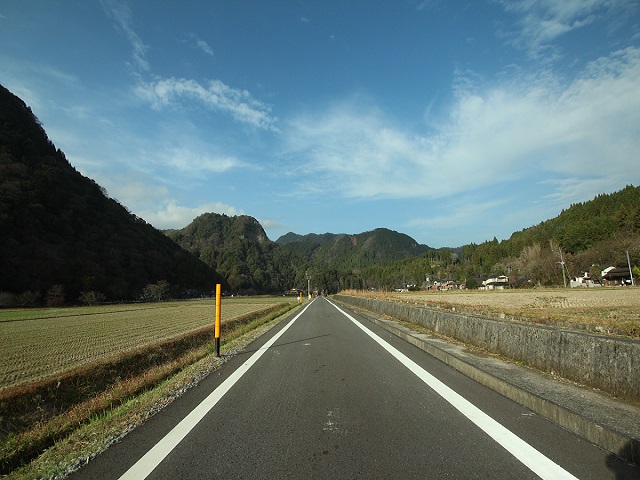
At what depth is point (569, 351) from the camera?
16.8ft

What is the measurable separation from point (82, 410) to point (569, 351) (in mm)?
6461

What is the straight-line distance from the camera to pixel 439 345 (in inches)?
337

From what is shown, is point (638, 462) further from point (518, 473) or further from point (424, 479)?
point (424, 479)

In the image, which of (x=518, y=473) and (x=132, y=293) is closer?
(x=518, y=473)

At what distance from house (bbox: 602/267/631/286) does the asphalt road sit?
99245mm

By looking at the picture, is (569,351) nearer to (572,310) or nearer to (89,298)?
(572,310)

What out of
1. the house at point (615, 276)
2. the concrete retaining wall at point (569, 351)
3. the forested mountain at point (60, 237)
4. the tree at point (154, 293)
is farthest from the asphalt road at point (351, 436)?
the house at point (615, 276)

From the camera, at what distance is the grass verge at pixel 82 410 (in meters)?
3.51

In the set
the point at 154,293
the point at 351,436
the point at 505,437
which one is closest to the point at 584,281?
the point at 154,293

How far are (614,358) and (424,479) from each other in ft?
9.48

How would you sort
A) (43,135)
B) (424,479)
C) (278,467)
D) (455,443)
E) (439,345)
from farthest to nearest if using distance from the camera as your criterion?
(43,135) < (439,345) < (455,443) < (278,467) < (424,479)

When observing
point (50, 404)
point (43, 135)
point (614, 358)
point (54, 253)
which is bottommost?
point (50, 404)

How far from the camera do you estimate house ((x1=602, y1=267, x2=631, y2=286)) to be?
8309cm

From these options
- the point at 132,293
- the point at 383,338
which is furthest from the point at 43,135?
the point at 383,338
